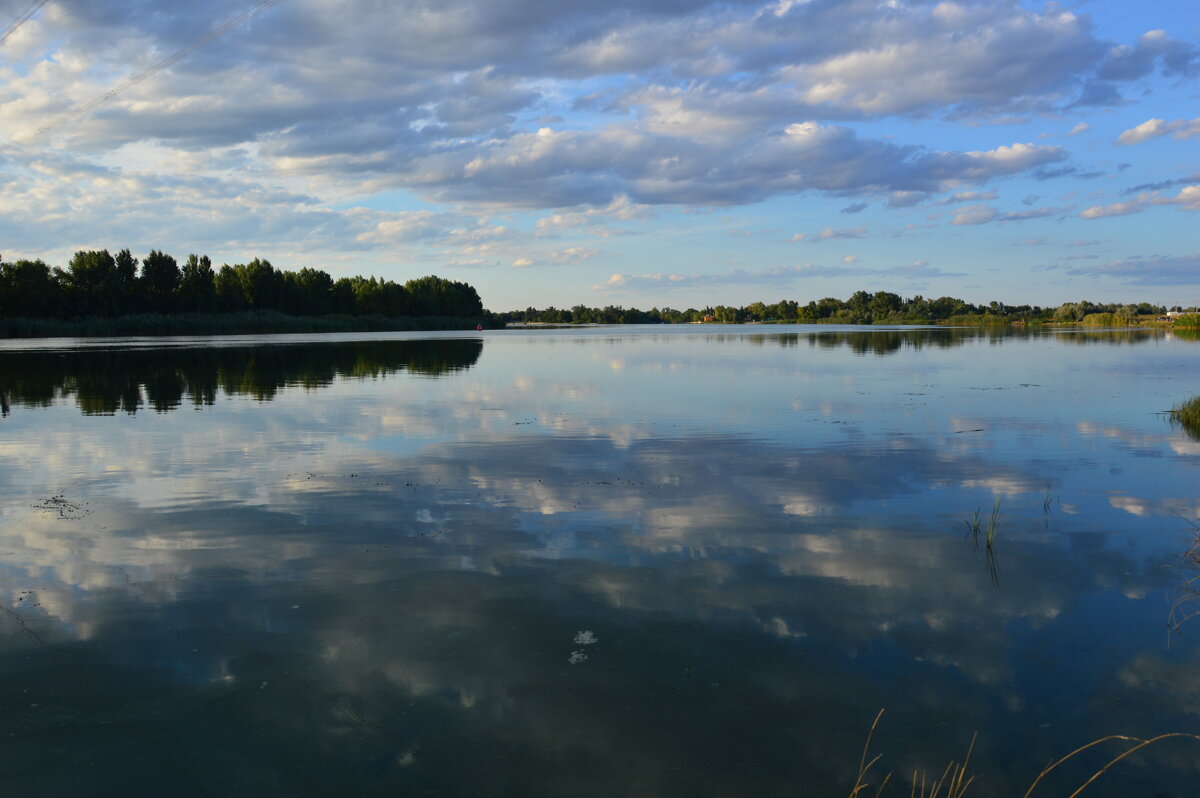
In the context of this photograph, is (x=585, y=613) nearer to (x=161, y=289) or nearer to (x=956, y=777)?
(x=956, y=777)

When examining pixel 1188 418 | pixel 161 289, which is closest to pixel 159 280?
pixel 161 289

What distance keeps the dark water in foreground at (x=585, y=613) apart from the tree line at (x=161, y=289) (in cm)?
9961

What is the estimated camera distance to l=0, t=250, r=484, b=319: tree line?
98.7m

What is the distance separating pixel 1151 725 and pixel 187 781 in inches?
259

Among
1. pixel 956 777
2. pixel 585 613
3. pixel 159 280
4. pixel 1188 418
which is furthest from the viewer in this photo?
pixel 159 280

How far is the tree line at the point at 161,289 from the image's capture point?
324 feet

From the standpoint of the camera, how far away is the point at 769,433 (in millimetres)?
19125

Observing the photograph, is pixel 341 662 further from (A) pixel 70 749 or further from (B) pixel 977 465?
(B) pixel 977 465

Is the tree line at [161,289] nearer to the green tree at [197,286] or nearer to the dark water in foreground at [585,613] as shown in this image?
the green tree at [197,286]

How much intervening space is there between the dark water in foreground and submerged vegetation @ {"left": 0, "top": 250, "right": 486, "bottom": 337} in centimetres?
9559

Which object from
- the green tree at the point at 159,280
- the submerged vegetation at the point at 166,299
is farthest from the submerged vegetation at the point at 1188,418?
the green tree at the point at 159,280

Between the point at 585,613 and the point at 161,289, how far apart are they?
123m

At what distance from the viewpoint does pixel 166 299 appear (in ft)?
372

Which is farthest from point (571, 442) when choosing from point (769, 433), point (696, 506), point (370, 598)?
point (370, 598)
